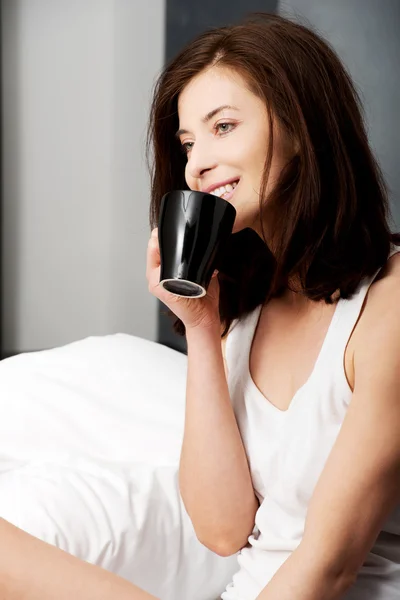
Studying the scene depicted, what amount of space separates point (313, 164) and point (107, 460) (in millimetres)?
728

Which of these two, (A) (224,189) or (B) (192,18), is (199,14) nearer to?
(B) (192,18)

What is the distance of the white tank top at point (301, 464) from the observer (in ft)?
3.55

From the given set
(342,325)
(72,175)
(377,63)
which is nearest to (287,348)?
(342,325)

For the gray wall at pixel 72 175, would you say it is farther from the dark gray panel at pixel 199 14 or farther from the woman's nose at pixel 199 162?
the woman's nose at pixel 199 162

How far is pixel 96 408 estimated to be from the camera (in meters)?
1.66

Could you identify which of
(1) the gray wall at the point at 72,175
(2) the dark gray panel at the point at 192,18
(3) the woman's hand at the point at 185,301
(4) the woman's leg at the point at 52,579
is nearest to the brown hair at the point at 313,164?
(3) the woman's hand at the point at 185,301

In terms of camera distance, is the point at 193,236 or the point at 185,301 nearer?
the point at 193,236

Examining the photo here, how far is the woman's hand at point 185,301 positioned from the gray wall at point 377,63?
0.63 metres

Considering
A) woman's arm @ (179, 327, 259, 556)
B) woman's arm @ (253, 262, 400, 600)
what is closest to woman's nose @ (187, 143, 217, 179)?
woman's arm @ (179, 327, 259, 556)

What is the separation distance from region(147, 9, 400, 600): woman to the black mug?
0.13 meters

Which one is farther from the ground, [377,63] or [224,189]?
[377,63]

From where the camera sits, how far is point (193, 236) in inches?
40.4

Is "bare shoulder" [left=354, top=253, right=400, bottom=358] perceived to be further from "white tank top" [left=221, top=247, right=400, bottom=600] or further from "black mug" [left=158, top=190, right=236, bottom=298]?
"black mug" [left=158, top=190, right=236, bottom=298]

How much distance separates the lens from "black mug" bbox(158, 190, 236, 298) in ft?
3.37
